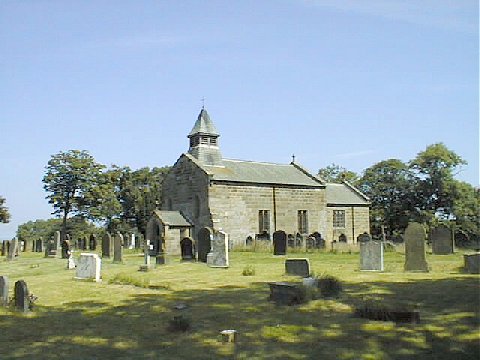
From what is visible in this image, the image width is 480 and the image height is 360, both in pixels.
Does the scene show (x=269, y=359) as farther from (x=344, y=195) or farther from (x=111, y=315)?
(x=344, y=195)

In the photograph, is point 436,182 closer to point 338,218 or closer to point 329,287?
point 338,218

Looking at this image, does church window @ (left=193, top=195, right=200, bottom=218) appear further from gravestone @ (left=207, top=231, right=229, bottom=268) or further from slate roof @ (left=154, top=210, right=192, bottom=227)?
gravestone @ (left=207, top=231, right=229, bottom=268)

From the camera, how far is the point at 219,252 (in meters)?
21.0

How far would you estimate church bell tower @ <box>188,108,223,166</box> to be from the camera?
4216 centimetres

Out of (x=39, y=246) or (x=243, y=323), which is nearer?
(x=243, y=323)

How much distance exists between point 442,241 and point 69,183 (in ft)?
151

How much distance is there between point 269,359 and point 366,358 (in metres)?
1.38

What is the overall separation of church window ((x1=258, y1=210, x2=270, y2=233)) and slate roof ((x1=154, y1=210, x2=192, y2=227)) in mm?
6035

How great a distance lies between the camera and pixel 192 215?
130ft

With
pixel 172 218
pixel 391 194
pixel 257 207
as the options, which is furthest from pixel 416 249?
pixel 391 194

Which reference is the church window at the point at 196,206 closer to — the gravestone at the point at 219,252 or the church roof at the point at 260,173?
the church roof at the point at 260,173

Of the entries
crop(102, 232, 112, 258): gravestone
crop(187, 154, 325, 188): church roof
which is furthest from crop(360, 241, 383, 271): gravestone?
crop(187, 154, 325, 188): church roof

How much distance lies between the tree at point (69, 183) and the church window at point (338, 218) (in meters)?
28.8

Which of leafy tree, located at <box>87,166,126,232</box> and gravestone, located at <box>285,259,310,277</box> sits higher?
leafy tree, located at <box>87,166,126,232</box>
